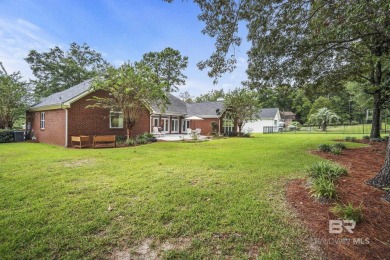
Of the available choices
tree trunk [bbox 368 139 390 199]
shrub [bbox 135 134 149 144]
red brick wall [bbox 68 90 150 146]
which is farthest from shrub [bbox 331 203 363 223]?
red brick wall [bbox 68 90 150 146]

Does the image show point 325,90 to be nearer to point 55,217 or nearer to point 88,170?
point 88,170

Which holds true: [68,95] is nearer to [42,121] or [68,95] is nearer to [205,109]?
[42,121]

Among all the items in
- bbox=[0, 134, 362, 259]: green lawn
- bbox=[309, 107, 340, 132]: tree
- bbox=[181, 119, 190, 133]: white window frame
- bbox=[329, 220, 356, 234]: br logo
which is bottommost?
bbox=[0, 134, 362, 259]: green lawn

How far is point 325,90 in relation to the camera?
14625mm

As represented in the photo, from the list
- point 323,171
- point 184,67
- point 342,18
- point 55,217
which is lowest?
point 55,217

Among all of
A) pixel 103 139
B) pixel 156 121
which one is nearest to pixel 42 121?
pixel 103 139

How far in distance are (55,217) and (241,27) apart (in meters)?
7.73

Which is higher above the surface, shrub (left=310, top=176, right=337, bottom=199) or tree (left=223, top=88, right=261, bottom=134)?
tree (left=223, top=88, right=261, bottom=134)

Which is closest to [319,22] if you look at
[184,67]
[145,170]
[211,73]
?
[211,73]

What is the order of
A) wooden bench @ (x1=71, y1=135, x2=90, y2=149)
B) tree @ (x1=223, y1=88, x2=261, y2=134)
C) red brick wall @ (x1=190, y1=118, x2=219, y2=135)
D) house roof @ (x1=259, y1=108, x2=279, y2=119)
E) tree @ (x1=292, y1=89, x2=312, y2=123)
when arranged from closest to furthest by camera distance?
wooden bench @ (x1=71, y1=135, x2=90, y2=149)
tree @ (x1=223, y1=88, x2=261, y2=134)
red brick wall @ (x1=190, y1=118, x2=219, y2=135)
house roof @ (x1=259, y1=108, x2=279, y2=119)
tree @ (x1=292, y1=89, x2=312, y2=123)

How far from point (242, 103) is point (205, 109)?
610cm

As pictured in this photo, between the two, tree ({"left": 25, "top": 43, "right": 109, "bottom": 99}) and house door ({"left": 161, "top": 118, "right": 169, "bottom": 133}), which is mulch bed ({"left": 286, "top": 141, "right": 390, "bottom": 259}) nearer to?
house door ({"left": 161, "top": 118, "right": 169, "bottom": 133})

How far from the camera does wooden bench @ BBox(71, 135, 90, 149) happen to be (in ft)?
40.1

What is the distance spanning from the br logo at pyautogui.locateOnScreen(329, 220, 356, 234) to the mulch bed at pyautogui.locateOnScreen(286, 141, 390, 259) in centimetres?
4
